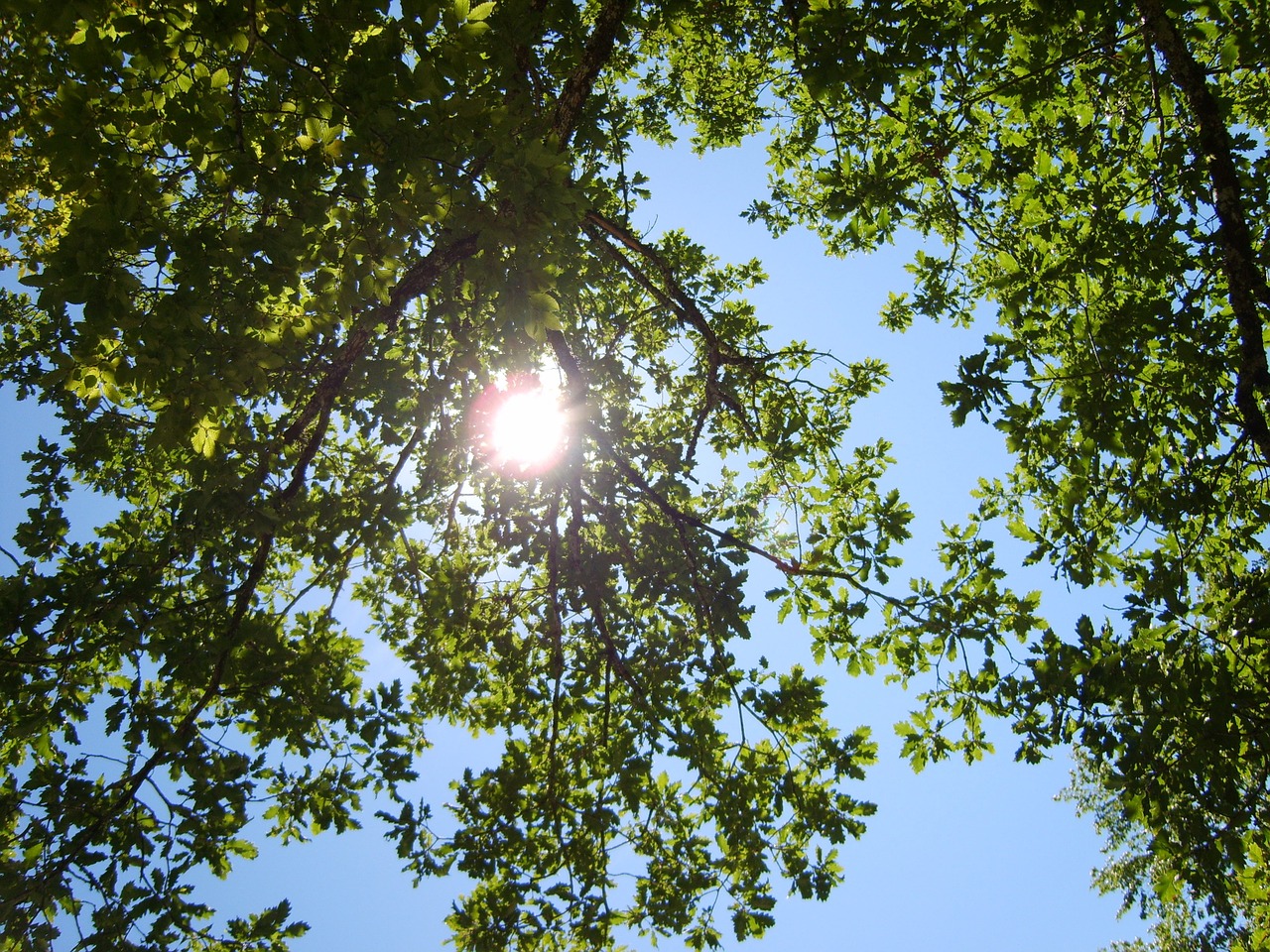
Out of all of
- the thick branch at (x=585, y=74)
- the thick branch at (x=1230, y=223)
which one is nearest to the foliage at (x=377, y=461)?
the thick branch at (x=585, y=74)

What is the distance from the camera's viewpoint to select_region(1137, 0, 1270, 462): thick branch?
Result: 4.16 m

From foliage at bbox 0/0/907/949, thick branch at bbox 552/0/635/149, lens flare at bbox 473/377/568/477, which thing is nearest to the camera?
foliage at bbox 0/0/907/949

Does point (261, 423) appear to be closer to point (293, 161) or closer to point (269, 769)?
point (269, 769)

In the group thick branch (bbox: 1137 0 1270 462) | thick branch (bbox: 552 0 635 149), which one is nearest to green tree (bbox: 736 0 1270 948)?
thick branch (bbox: 1137 0 1270 462)

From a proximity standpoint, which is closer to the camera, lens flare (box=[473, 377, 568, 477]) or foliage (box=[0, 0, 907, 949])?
foliage (box=[0, 0, 907, 949])

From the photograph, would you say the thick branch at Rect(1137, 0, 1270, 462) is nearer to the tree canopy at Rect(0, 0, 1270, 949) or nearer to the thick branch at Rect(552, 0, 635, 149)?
the tree canopy at Rect(0, 0, 1270, 949)

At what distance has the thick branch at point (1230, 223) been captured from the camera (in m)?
4.16

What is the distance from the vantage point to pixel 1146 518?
15.6 ft

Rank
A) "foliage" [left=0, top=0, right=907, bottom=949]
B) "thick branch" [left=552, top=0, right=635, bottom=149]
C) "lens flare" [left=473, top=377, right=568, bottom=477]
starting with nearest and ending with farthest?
"foliage" [left=0, top=0, right=907, bottom=949]
"thick branch" [left=552, top=0, right=635, bottom=149]
"lens flare" [left=473, top=377, right=568, bottom=477]

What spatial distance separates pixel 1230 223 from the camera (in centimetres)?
425

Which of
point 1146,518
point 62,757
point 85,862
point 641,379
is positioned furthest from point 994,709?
point 62,757

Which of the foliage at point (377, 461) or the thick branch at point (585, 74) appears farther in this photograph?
the thick branch at point (585, 74)

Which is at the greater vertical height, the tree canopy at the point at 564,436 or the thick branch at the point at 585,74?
the thick branch at the point at 585,74

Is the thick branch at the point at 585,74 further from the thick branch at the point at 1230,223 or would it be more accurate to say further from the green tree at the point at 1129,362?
the thick branch at the point at 1230,223
